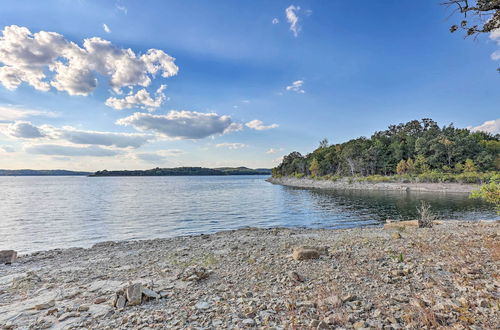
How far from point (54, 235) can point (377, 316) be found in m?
26.0

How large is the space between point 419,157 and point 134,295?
105681 mm

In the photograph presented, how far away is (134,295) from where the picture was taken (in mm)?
6414

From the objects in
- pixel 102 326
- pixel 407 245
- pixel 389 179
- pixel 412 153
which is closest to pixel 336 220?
pixel 407 245

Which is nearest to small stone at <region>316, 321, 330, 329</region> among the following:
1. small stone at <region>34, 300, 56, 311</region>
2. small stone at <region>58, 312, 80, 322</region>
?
small stone at <region>58, 312, 80, 322</region>

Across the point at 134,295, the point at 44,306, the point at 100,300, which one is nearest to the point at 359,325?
the point at 134,295

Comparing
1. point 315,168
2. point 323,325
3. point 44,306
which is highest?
point 315,168

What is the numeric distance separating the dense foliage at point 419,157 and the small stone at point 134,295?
7918 centimetres

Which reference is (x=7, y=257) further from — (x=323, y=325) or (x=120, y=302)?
(x=323, y=325)

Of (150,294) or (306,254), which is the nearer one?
(150,294)

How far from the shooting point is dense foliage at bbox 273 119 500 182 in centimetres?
8312

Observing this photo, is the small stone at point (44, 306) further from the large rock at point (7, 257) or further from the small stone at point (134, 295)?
the large rock at point (7, 257)

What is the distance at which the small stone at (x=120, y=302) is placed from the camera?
20.4ft

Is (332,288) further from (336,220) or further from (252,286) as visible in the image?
(336,220)

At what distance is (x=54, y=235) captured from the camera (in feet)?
71.0
